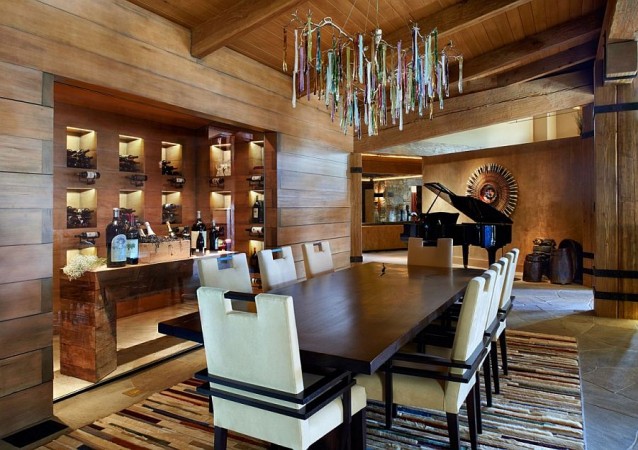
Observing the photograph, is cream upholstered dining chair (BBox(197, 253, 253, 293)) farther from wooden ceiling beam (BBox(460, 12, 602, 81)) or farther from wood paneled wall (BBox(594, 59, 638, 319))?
wood paneled wall (BBox(594, 59, 638, 319))

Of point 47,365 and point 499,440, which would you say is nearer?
point 499,440

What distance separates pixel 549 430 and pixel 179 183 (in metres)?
4.64

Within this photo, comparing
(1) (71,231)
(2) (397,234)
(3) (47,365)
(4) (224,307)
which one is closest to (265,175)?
(1) (71,231)

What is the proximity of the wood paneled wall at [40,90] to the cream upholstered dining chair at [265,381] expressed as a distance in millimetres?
1499

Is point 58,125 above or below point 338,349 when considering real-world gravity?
above

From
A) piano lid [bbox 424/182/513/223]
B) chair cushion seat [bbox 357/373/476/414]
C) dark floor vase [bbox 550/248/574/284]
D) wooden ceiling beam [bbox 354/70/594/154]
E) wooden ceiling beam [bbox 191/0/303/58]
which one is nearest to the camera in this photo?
chair cushion seat [bbox 357/373/476/414]

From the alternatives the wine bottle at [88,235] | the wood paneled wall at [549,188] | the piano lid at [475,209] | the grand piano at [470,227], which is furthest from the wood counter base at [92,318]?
the wood paneled wall at [549,188]

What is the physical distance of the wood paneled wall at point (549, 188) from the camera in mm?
7422

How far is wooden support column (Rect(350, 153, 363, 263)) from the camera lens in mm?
7125

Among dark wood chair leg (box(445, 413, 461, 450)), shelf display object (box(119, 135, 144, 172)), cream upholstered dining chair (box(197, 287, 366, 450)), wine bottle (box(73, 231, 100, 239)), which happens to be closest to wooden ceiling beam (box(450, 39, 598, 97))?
shelf display object (box(119, 135, 144, 172))

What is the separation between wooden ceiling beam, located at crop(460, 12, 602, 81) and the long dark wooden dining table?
10.8 feet

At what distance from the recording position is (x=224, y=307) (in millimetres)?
1704

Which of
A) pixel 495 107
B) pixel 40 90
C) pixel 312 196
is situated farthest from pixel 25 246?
pixel 495 107

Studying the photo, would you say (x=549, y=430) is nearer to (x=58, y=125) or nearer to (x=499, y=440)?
(x=499, y=440)
